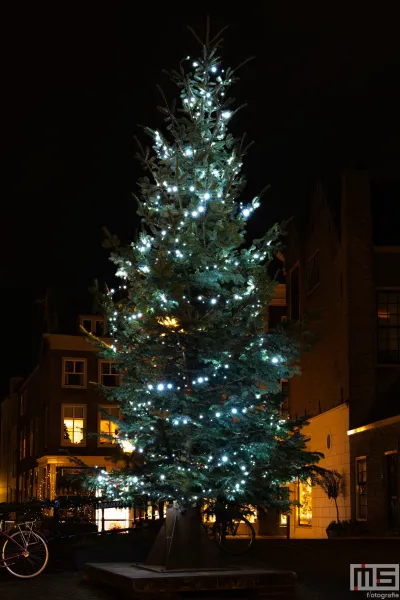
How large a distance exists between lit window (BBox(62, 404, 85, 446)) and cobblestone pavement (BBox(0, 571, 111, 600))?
1219 inches

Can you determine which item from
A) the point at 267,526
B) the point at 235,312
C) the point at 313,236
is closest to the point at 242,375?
the point at 235,312

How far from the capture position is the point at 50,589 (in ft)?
47.1

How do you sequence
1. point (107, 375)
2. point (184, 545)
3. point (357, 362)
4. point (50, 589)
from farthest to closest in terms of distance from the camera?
point (107, 375) → point (357, 362) → point (50, 589) → point (184, 545)

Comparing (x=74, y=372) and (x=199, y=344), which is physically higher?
(x=74, y=372)

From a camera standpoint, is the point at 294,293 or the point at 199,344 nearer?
the point at 199,344

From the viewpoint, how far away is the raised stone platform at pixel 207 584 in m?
12.3

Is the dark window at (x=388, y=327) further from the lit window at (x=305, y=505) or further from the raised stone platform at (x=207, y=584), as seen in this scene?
the raised stone platform at (x=207, y=584)

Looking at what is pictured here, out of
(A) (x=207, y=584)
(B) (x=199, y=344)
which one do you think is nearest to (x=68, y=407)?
(B) (x=199, y=344)

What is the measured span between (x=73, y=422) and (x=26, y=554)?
32.6 m

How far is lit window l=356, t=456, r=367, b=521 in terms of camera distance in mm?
27125

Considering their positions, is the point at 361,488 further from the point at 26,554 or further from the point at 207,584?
the point at 207,584

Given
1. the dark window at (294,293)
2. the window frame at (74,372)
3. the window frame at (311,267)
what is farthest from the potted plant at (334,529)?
the window frame at (74,372)

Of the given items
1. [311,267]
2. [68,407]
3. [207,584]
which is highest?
[311,267]

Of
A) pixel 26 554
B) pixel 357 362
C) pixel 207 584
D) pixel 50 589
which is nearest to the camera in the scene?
pixel 207 584
